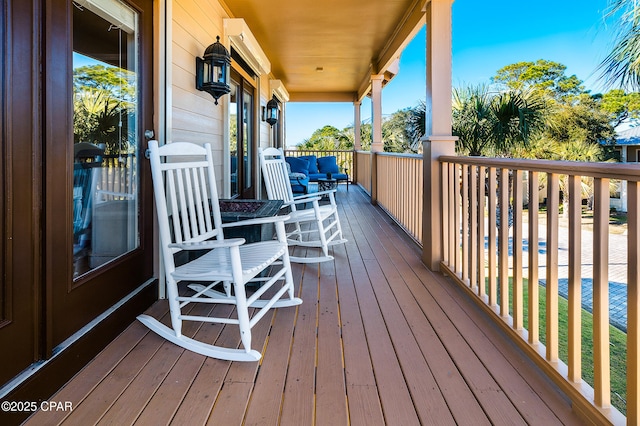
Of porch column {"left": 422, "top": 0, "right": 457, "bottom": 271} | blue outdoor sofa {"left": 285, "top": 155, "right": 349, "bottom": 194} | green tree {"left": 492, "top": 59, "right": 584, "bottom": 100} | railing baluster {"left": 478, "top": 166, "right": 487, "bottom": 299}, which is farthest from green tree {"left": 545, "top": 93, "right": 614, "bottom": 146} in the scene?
railing baluster {"left": 478, "top": 166, "right": 487, "bottom": 299}

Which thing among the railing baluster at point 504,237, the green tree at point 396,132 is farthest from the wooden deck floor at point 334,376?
the green tree at point 396,132

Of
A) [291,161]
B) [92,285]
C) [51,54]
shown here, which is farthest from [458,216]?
[291,161]

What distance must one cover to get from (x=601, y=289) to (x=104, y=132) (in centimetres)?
206

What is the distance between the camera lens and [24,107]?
1.29 m

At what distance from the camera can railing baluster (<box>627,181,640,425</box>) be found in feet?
3.57

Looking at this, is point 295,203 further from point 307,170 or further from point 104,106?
point 307,170

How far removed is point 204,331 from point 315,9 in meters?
3.49

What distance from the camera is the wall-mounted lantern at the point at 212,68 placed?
3.09 meters

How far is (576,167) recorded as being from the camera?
132cm

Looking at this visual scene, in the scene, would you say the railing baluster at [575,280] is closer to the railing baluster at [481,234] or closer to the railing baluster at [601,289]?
the railing baluster at [601,289]

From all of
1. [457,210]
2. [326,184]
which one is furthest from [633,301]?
Result: [326,184]

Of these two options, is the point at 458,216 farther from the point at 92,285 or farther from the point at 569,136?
the point at 569,136

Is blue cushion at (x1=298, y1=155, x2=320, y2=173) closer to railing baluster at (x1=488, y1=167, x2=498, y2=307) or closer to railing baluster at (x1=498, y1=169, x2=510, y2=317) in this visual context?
railing baluster at (x1=488, y1=167, x2=498, y2=307)

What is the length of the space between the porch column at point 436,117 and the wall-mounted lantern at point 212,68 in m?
1.61
